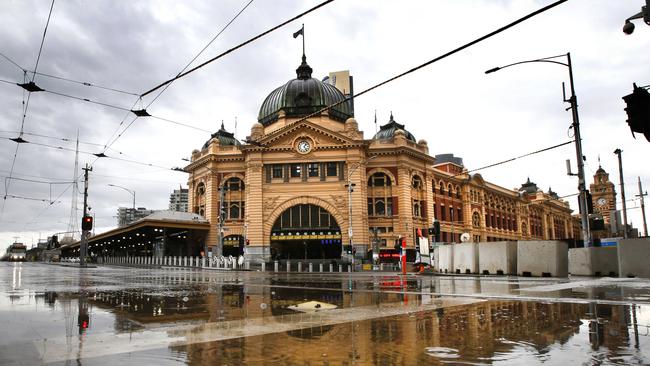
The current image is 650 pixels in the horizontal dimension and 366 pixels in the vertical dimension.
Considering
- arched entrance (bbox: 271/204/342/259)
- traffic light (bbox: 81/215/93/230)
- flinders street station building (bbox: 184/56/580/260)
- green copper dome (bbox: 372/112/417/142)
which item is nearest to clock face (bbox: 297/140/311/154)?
flinders street station building (bbox: 184/56/580/260)

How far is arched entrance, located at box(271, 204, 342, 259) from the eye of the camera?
60.5m

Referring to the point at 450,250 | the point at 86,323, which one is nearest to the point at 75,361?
the point at 86,323

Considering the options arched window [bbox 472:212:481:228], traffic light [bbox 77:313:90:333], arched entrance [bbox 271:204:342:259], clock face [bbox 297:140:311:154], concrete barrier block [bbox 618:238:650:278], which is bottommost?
traffic light [bbox 77:313:90:333]

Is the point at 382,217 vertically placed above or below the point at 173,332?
above

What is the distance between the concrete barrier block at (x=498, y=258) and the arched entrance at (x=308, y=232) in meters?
32.8

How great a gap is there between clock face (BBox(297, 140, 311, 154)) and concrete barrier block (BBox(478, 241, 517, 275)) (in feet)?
119

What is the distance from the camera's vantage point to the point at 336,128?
6575 cm

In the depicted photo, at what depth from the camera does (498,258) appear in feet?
88.9

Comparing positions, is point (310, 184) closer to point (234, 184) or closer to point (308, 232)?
point (308, 232)

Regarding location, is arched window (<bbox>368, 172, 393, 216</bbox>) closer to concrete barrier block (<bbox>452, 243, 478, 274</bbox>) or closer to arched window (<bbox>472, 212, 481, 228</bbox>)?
arched window (<bbox>472, 212, 481, 228</bbox>)

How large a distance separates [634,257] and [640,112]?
16894 millimetres

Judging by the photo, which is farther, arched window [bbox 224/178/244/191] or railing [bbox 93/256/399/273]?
arched window [bbox 224/178/244/191]

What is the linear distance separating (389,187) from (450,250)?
32.5 metres

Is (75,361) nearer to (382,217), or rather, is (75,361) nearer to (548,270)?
(548,270)
